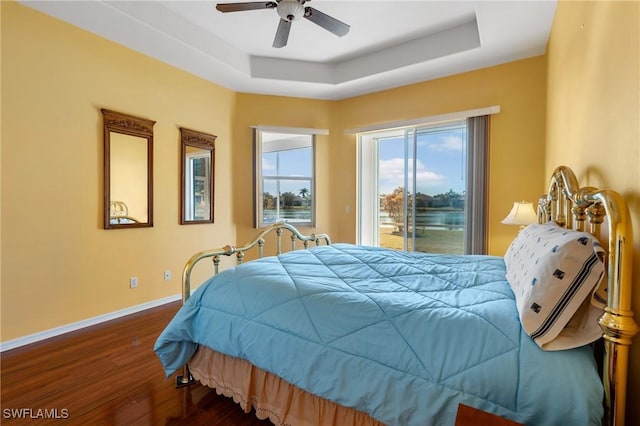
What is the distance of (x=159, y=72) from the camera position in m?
3.48

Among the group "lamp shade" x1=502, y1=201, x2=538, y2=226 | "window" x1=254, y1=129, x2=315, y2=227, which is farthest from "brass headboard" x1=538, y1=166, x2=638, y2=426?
"window" x1=254, y1=129, x2=315, y2=227

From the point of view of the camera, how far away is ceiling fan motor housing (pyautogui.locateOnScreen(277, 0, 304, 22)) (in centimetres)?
229

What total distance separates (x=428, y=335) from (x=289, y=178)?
383 cm

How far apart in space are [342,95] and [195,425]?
4259 mm

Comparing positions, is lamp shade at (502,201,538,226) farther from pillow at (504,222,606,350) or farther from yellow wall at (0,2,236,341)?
yellow wall at (0,2,236,341)

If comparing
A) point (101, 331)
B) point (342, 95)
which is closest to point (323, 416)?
point (101, 331)

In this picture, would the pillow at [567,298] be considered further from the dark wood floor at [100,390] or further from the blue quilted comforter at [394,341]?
the dark wood floor at [100,390]

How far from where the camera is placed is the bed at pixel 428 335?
34.4 inches

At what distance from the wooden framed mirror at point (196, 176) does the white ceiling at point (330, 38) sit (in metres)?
0.85

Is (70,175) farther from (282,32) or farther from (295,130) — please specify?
(295,130)

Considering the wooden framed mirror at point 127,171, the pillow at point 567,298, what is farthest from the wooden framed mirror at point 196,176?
the pillow at point 567,298

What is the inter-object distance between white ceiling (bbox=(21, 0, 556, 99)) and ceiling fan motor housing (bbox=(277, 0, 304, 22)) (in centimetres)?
72

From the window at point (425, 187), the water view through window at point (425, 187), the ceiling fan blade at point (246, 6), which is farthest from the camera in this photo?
the water view through window at point (425, 187)

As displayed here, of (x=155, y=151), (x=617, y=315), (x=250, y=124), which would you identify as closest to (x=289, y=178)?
(x=250, y=124)
